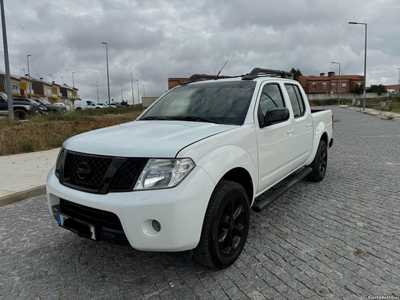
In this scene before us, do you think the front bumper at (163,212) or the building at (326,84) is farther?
the building at (326,84)

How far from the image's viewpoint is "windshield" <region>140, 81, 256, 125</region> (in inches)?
130

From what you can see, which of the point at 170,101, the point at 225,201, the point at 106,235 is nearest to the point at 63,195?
the point at 106,235

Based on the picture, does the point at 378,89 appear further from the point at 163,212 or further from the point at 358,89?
the point at 163,212

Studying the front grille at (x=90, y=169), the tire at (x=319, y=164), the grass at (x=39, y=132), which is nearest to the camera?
the front grille at (x=90, y=169)

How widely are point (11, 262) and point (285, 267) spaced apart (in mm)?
2623

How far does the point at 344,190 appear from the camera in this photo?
16.4ft

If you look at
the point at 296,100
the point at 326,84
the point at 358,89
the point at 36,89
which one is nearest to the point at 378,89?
the point at 358,89

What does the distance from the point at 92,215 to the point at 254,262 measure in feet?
4.96

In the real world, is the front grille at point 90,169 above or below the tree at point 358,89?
below

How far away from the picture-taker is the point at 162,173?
7.45 ft

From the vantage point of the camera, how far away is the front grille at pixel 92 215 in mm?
2393

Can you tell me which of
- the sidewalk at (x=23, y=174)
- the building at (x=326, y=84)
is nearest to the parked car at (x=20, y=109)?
the sidewalk at (x=23, y=174)

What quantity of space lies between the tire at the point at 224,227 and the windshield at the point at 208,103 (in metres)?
0.81

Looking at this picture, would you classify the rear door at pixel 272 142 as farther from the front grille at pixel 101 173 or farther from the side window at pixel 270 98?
the front grille at pixel 101 173
